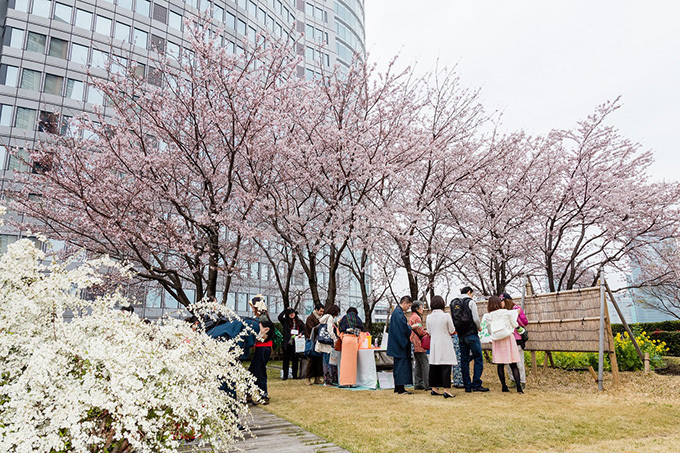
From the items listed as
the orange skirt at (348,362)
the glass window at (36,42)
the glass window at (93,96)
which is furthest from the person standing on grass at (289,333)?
the glass window at (36,42)

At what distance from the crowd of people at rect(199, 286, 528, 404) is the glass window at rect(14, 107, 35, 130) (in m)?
24.2

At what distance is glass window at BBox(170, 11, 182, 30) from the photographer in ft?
100

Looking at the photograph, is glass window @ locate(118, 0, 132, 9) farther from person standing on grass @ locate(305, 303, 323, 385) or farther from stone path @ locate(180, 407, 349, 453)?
stone path @ locate(180, 407, 349, 453)

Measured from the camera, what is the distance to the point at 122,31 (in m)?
28.1

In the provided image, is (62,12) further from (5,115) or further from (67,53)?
(5,115)

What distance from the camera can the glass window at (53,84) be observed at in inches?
995

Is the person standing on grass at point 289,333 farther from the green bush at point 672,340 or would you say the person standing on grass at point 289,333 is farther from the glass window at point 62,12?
the glass window at point 62,12

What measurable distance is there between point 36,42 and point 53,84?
2607 millimetres

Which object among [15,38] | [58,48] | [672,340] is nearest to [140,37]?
[58,48]

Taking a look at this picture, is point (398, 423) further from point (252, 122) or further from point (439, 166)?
point (439, 166)

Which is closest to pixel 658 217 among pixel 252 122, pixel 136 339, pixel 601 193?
pixel 601 193

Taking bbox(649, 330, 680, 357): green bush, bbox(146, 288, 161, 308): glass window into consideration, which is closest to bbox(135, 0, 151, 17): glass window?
bbox(146, 288, 161, 308): glass window

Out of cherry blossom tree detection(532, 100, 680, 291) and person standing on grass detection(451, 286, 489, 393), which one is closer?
person standing on grass detection(451, 286, 489, 393)

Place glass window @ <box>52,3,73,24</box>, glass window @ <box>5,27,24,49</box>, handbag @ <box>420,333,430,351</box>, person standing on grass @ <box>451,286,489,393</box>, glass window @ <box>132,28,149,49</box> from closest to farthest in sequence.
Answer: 1. person standing on grass @ <box>451,286,489,393</box>
2. handbag @ <box>420,333,430,351</box>
3. glass window @ <box>5,27,24,49</box>
4. glass window @ <box>52,3,73,24</box>
5. glass window @ <box>132,28,149,49</box>
